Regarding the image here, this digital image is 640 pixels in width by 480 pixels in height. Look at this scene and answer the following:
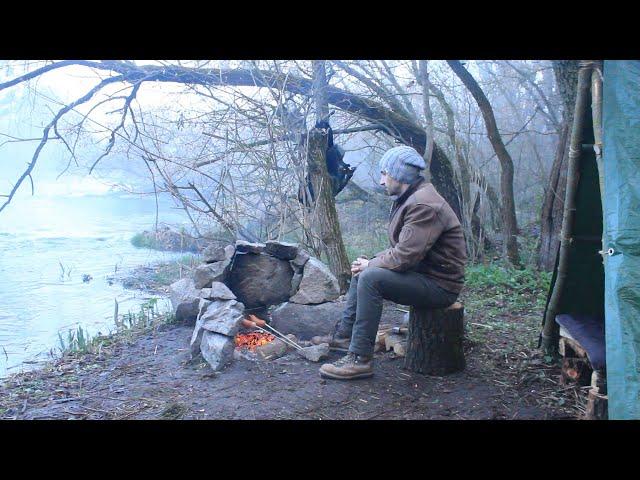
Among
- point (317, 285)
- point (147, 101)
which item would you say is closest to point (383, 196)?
point (147, 101)

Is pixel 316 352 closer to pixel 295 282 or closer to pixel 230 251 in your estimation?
pixel 295 282

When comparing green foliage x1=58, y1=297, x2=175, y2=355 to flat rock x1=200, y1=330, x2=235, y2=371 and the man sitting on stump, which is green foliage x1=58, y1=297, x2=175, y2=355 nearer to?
flat rock x1=200, y1=330, x2=235, y2=371

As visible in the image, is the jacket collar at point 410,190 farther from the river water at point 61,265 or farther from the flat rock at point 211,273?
the river water at point 61,265

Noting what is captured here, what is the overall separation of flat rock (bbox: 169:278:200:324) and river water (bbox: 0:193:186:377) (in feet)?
3.68

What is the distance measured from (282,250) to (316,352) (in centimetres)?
107

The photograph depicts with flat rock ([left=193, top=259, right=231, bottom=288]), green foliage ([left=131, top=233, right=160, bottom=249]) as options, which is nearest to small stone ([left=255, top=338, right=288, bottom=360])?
flat rock ([left=193, top=259, right=231, bottom=288])

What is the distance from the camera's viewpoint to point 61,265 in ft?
26.2

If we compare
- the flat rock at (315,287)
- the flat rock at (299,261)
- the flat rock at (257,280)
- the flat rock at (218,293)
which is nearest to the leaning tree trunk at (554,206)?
the flat rock at (315,287)

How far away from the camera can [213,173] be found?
6.29 m

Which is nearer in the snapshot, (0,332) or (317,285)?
(317,285)

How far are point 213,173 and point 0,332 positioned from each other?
2721 millimetres

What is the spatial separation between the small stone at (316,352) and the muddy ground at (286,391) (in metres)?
0.04
